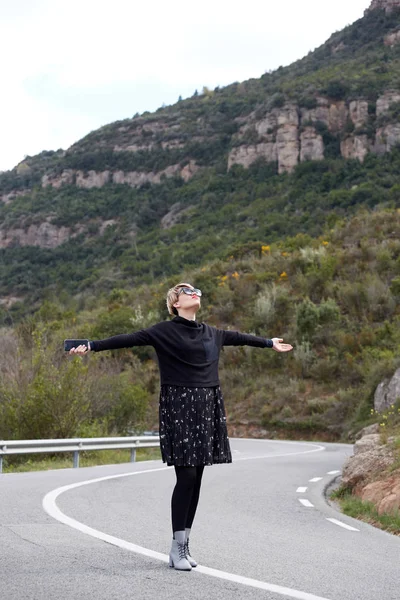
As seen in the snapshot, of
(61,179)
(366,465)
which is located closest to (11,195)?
(61,179)

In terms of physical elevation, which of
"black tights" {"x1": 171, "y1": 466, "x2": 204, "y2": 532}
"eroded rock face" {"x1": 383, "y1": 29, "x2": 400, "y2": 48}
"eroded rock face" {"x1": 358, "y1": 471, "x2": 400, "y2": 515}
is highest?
"eroded rock face" {"x1": 383, "y1": 29, "x2": 400, "y2": 48}

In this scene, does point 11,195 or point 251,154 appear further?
point 11,195

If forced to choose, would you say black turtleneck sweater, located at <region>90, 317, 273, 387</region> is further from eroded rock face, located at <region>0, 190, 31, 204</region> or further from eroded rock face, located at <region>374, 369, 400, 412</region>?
eroded rock face, located at <region>0, 190, 31, 204</region>

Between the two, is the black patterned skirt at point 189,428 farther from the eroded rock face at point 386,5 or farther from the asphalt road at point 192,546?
the eroded rock face at point 386,5

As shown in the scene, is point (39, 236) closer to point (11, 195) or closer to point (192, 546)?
point (11, 195)

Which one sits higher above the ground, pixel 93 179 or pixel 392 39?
pixel 392 39

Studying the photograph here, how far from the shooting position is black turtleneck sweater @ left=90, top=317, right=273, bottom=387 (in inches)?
250

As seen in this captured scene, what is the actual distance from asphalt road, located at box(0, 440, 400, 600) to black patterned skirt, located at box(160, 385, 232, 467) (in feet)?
2.58

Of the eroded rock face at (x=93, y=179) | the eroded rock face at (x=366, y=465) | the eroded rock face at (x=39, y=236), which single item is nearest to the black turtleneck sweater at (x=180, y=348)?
the eroded rock face at (x=366, y=465)

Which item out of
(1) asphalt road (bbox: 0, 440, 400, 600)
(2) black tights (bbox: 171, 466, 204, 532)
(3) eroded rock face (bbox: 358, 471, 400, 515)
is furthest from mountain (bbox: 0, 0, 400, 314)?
(2) black tights (bbox: 171, 466, 204, 532)

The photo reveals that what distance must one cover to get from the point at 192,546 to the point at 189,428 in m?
1.67

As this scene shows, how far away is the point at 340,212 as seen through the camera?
8081 cm

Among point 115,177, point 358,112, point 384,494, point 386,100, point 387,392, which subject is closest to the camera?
point 384,494

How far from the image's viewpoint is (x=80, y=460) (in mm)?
21094
